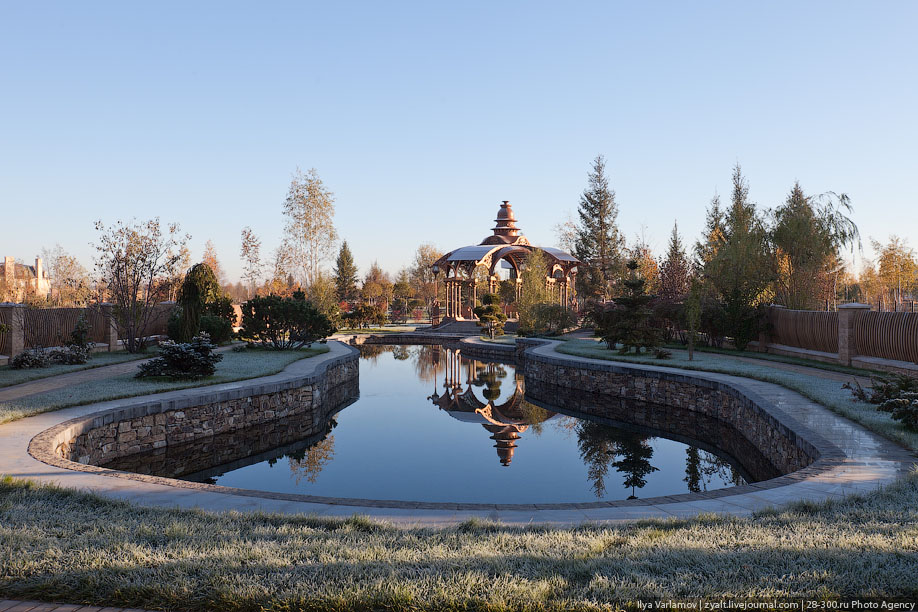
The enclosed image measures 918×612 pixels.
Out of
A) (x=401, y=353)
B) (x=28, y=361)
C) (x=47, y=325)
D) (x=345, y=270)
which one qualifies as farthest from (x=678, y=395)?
(x=345, y=270)

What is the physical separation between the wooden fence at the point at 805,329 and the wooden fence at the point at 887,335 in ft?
2.86

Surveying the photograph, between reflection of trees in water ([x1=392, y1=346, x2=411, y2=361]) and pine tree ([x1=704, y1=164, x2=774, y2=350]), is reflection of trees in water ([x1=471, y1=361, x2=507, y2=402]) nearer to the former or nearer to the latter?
reflection of trees in water ([x1=392, y1=346, x2=411, y2=361])

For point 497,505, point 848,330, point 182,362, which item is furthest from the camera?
point 848,330

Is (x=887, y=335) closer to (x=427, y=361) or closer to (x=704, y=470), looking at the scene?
(x=704, y=470)

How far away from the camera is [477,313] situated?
3000 centimetres

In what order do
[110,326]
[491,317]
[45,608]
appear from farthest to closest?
[491,317] < [110,326] < [45,608]

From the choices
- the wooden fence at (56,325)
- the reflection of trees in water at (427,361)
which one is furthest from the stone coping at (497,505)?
the reflection of trees in water at (427,361)

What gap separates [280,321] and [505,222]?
2052cm

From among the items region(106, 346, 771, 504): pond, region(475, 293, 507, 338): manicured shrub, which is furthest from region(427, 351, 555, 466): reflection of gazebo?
region(475, 293, 507, 338): manicured shrub

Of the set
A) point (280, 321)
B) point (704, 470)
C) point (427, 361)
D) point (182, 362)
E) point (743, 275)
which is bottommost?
point (704, 470)

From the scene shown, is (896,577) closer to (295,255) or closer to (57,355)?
(57,355)

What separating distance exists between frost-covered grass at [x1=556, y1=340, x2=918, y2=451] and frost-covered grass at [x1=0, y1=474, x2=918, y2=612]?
3.26 m

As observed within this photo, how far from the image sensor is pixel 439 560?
3248mm

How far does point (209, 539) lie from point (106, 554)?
546 mm
